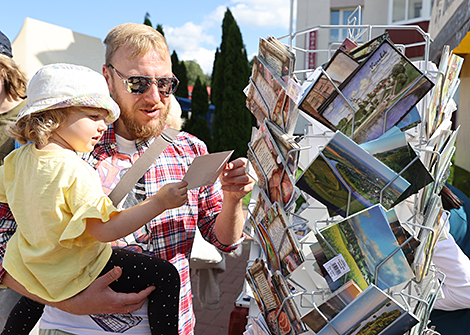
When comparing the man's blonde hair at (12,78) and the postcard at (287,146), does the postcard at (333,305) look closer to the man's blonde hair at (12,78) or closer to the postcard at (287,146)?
the postcard at (287,146)

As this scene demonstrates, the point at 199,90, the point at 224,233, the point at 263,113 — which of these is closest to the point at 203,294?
the point at 224,233

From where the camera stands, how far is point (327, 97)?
2.59 ft

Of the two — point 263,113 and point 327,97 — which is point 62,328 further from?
point 327,97

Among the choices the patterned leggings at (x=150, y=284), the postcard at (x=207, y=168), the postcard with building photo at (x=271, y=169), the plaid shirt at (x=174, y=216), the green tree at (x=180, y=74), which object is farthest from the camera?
the green tree at (x=180, y=74)

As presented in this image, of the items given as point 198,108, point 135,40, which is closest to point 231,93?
point 198,108

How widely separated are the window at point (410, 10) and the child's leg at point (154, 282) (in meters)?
16.4

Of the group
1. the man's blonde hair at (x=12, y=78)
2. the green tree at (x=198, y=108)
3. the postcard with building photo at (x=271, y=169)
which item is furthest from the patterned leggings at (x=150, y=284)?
the green tree at (x=198, y=108)

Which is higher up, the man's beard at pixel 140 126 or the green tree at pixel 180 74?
the man's beard at pixel 140 126

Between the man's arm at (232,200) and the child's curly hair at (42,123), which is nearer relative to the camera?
the child's curly hair at (42,123)

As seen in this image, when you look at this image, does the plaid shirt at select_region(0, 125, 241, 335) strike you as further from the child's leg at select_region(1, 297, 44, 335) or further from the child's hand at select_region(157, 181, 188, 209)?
the child's hand at select_region(157, 181, 188, 209)

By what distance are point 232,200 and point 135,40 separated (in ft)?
2.63

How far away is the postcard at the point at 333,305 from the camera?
2.46 ft

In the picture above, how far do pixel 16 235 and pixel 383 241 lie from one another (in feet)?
4.25

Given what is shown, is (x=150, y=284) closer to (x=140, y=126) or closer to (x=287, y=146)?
(x=140, y=126)
